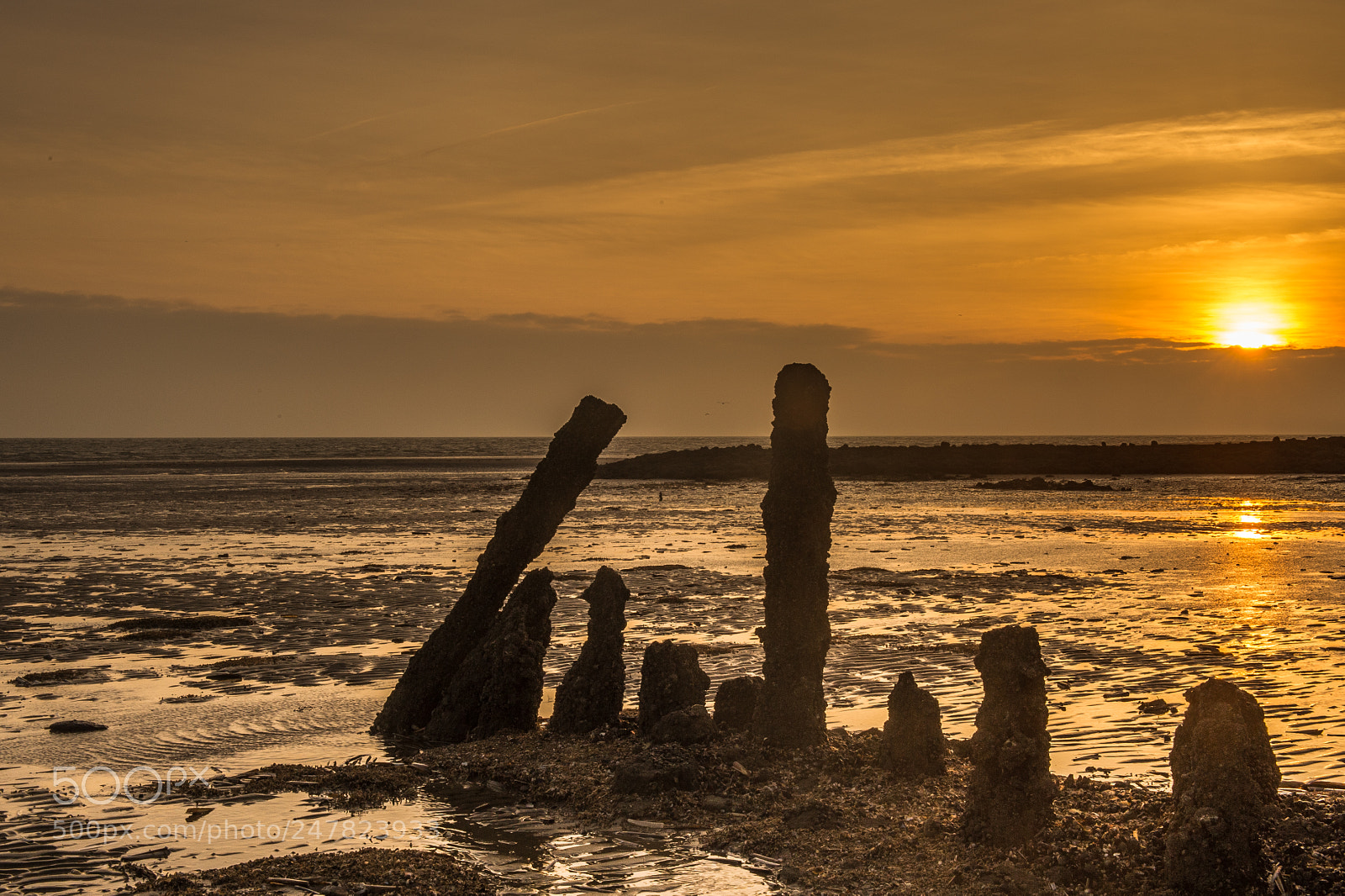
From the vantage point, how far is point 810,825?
336 inches

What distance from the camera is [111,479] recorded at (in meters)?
78.6

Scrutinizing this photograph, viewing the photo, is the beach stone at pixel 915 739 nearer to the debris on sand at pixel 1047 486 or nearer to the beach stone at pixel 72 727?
the beach stone at pixel 72 727

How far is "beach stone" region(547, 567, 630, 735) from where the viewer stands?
11344mm

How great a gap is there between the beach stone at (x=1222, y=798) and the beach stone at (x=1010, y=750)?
3.14 feet

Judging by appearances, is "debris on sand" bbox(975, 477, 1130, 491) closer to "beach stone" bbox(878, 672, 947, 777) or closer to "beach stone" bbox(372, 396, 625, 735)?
"beach stone" bbox(372, 396, 625, 735)

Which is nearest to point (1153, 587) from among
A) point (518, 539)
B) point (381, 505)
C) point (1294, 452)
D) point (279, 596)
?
point (518, 539)

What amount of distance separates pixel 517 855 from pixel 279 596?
15068mm

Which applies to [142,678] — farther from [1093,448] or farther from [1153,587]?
[1093,448]

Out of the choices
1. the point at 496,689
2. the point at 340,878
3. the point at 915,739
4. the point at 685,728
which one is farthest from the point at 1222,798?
the point at 496,689

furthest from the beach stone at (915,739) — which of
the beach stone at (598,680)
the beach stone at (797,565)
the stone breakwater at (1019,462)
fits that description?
the stone breakwater at (1019,462)

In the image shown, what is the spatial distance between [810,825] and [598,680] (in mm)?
3503

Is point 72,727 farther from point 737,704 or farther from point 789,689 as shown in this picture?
point 789,689

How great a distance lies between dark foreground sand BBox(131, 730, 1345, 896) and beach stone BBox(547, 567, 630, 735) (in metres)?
0.52

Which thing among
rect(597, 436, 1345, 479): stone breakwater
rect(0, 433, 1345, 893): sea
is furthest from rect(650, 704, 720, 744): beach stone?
rect(597, 436, 1345, 479): stone breakwater
